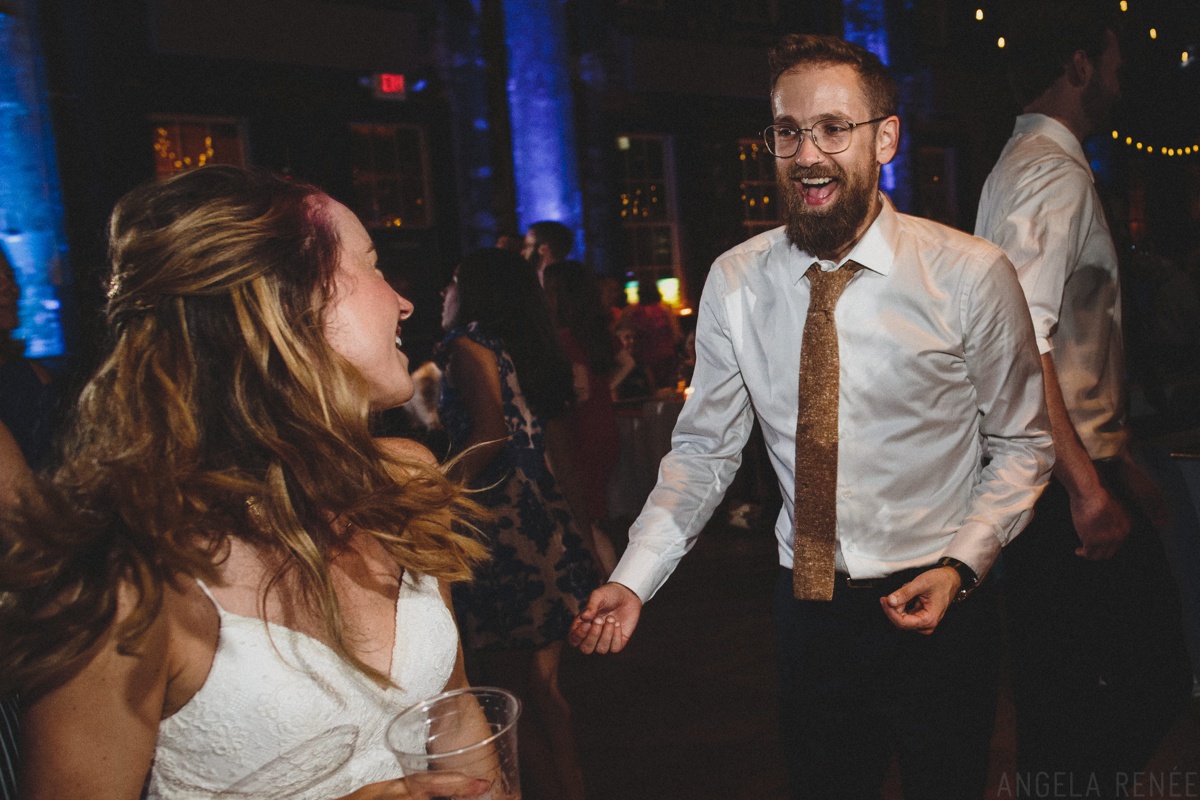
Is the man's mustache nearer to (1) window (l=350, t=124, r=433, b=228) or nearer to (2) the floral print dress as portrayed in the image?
(2) the floral print dress

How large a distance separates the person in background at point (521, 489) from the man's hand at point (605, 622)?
2.87 ft

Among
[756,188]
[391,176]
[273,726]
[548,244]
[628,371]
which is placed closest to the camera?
[273,726]

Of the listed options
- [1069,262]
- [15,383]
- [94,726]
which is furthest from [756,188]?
[94,726]

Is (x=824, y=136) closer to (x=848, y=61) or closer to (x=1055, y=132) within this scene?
(x=848, y=61)

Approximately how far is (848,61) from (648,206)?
9.54m

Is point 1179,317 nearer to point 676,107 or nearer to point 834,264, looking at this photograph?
point 834,264

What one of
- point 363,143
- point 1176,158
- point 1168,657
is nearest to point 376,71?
point 363,143

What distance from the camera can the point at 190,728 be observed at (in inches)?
39.2

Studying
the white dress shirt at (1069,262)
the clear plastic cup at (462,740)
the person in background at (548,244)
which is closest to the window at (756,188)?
the person in background at (548,244)

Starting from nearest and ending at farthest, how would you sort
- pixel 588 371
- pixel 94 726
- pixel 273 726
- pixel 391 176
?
pixel 94 726 < pixel 273 726 < pixel 588 371 < pixel 391 176

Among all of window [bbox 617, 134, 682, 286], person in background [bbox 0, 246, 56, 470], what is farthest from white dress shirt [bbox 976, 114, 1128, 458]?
window [bbox 617, 134, 682, 286]

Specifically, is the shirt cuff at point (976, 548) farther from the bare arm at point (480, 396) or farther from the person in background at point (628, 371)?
the person in background at point (628, 371)

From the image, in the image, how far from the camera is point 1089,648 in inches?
82.3

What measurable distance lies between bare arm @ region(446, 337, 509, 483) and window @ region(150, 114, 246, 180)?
605 centimetres
